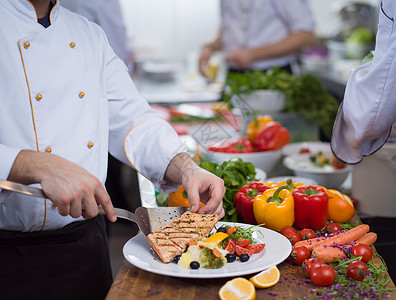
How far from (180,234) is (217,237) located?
0.11 metres

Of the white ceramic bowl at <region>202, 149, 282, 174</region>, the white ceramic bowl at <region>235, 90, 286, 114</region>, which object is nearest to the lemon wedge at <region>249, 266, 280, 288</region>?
the white ceramic bowl at <region>202, 149, 282, 174</region>

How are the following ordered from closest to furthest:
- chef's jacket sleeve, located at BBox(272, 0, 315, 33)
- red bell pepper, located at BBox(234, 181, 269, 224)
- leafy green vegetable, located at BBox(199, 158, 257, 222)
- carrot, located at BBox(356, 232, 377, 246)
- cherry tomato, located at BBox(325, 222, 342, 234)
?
carrot, located at BBox(356, 232, 377, 246) → cherry tomato, located at BBox(325, 222, 342, 234) → red bell pepper, located at BBox(234, 181, 269, 224) → leafy green vegetable, located at BBox(199, 158, 257, 222) → chef's jacket sleeve, located at BBox(272, 0, 315, 33)

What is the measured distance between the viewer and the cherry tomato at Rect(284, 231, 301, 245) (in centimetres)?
153

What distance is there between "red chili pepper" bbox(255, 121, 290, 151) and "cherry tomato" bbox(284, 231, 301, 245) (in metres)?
1.01

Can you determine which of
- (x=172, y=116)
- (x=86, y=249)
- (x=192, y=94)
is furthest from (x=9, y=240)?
(x=192, y=94)

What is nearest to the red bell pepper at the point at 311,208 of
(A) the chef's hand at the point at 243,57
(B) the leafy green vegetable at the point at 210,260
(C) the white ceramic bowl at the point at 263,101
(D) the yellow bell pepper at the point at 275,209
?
(D) the yellow bell pepper at the point at 275,209

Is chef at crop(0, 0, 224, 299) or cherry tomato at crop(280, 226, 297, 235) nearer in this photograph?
chef at crop(0, 0, 224, 299)

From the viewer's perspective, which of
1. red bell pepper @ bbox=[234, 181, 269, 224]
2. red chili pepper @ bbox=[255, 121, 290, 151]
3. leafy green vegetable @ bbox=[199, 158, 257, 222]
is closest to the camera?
red bell pepper @ bbox=[234, 181, 269, 224]

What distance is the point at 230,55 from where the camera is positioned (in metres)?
4.00

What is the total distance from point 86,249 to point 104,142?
0.36m

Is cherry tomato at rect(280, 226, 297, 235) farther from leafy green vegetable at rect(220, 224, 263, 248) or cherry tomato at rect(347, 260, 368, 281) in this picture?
cherry tomato at rect(347, 260, 368, 281)

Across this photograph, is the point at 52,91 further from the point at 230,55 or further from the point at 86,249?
the point at 230,55

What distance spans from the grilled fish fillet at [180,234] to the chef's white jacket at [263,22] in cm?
272

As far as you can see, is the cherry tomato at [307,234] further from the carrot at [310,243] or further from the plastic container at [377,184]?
the plastic container at [377,184]
